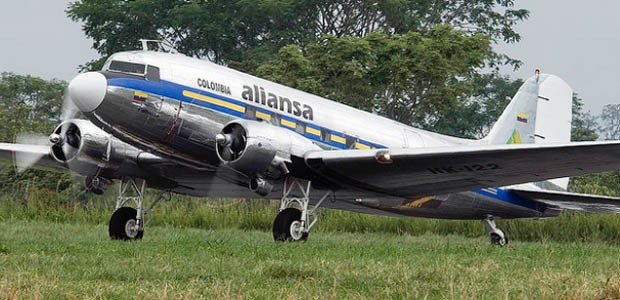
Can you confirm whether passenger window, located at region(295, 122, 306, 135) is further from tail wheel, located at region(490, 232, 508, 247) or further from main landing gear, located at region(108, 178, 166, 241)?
tail wheel, located at region(490, 232, 508, 247)

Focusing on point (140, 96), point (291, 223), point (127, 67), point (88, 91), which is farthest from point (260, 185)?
point (88, 91)

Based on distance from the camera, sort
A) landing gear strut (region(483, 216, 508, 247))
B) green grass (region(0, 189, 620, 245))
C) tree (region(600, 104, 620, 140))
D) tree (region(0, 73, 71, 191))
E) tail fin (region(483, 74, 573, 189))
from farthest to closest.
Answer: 1. tree (region(600, 104, 620, 140))
2. tree (region(0, 73, 71, 191))
3. green grass (region(0, 189, 620, 245))
4. tail fin (region(483, 74, 573, 189))
5. landing gear strut (region(483, 216, 508, 247))

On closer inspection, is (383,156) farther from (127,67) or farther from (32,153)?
(32,153)

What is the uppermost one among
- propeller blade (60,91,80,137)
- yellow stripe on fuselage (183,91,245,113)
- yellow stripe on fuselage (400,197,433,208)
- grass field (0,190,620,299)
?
yellow stripe on fuselage (183,91,245,113)

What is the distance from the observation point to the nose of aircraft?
17125 mm

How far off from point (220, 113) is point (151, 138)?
52.2 inches

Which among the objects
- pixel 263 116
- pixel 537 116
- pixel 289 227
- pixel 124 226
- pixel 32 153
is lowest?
pixel 124 226

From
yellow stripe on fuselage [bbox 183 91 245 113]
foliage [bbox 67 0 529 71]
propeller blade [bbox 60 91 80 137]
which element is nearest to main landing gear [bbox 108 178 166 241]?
propeller blade [bbox 60 91 80 137]

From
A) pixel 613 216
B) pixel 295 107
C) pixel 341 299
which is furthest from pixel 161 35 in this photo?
pixel 341 299

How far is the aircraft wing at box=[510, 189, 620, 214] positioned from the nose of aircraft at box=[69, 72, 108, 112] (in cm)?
1046

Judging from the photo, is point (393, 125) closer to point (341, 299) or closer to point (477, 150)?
point (477, 150)

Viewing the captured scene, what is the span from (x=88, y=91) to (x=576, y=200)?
11193mm

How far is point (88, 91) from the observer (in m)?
17.1

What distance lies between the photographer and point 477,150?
1791 cm
